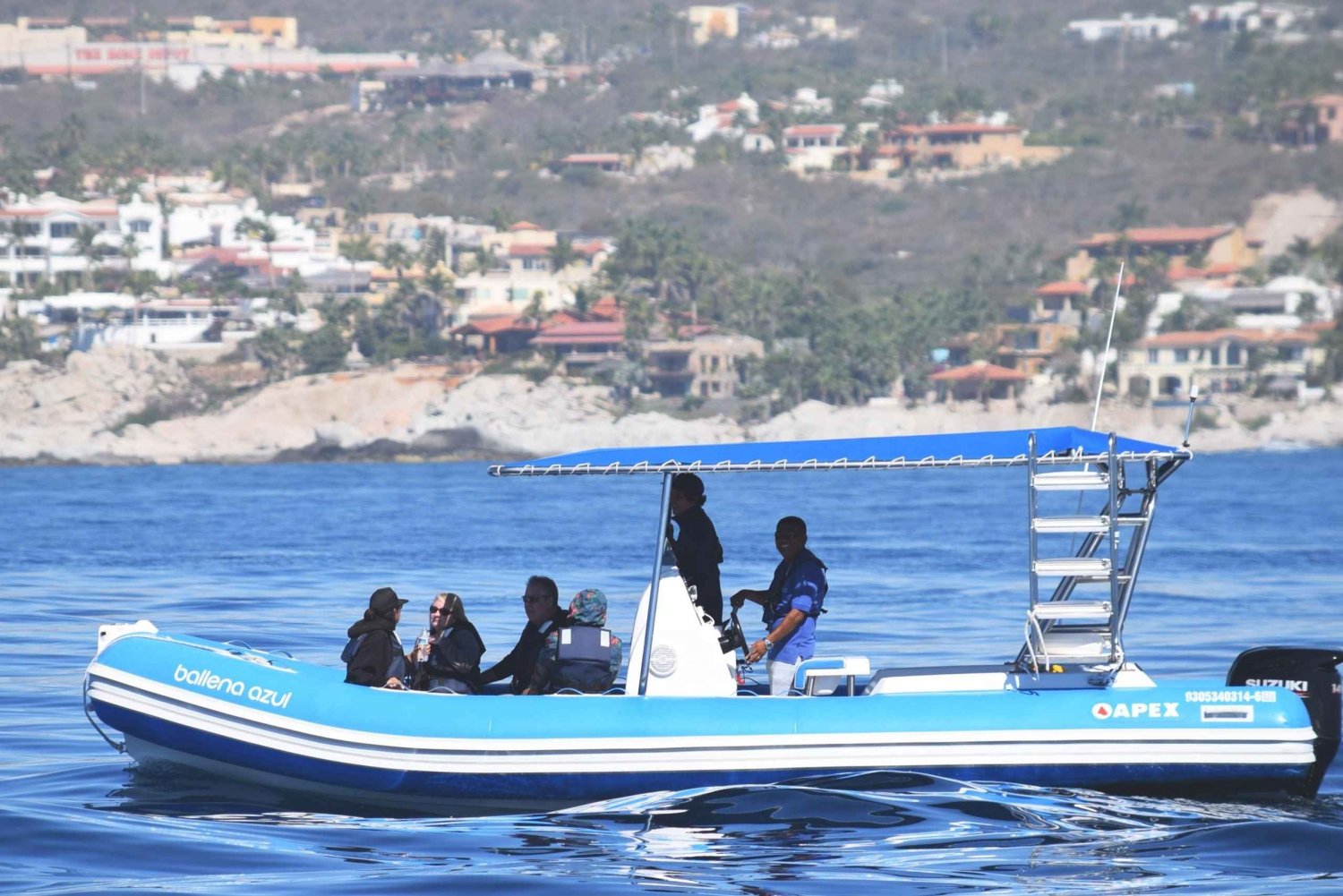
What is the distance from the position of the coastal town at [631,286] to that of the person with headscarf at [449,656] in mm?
74847

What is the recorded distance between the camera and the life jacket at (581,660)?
10.2 meters

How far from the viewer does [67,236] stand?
11006 cm

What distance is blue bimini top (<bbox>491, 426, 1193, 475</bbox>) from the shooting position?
966 centimetres

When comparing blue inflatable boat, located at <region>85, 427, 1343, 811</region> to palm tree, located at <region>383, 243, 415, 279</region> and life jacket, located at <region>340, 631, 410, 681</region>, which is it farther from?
palm tree, located at <region>383, 243, 415, 279</region>

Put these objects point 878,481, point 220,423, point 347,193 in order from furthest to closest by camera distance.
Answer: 1. point 347,193
2. point 220,423
3. point 878,481

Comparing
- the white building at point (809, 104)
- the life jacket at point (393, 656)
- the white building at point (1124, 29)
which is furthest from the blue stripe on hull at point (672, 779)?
the white building at point (1124, 29)

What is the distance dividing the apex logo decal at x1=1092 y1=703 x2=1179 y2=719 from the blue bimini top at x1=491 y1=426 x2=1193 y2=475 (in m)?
1.20

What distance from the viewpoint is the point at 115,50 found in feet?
575

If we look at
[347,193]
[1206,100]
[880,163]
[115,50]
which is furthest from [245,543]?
[115,50]

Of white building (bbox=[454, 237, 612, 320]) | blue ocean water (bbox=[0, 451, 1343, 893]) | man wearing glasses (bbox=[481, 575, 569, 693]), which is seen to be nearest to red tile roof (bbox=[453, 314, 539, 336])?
white building (bbox=[454, 237, 612, 320])

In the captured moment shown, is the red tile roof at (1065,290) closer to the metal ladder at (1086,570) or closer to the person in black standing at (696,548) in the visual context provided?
the metal ladder at (1086,570)

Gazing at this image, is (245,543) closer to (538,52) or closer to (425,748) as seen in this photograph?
(425,748)

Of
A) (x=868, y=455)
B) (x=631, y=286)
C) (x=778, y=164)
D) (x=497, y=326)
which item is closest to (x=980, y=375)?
(x=631, y=286)

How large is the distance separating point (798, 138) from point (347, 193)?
34.6m
